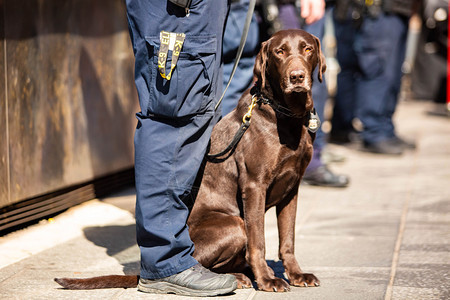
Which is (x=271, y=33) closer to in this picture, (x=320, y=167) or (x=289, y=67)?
(x=320, y=167)

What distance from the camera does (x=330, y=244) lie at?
4.32m

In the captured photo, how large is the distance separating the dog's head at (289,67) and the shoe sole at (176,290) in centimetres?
96

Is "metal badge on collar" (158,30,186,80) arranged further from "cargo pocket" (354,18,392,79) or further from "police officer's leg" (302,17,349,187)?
"cargo pocket" (354,18,392,79)

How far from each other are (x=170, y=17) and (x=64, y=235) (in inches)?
79.0

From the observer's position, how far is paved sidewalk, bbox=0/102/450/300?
3410 mm

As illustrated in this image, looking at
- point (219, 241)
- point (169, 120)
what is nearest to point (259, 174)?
point (219, 241)

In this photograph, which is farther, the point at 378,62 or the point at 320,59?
the point at 378,62

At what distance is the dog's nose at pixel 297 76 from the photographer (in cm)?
319

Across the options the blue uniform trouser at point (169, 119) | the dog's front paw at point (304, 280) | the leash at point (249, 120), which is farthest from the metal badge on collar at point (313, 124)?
the dog's front paw at point (304, 280)

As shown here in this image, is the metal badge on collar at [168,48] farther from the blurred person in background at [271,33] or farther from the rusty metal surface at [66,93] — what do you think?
the rusty metal surface at [66,93]

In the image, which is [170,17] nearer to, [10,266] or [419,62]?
[10,266]

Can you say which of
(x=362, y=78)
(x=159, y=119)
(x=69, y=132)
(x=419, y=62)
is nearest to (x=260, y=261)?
(x=159, y=119)

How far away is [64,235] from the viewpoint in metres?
4.53

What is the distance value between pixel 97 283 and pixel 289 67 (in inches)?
55.4
